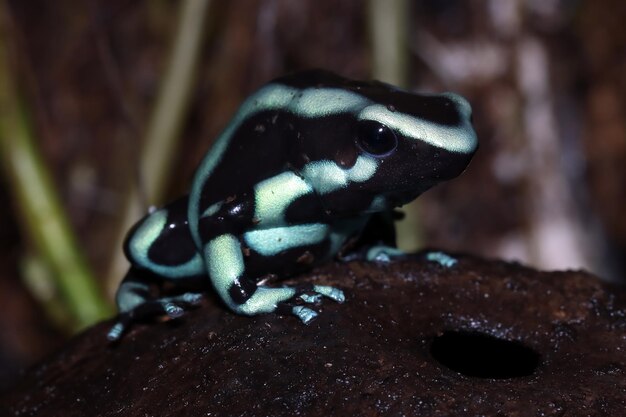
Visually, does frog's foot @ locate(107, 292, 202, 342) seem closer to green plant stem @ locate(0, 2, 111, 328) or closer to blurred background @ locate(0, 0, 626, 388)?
green plant stem @ locate(0, 2, 111, 328)

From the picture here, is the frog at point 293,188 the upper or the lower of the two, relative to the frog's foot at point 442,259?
upper

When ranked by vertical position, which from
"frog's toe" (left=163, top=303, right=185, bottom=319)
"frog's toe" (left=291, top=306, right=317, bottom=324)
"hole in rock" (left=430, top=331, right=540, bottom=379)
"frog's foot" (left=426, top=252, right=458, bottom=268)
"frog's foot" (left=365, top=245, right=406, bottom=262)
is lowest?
"hole in rock" (left=430, top=331, right=540, bottom=379)

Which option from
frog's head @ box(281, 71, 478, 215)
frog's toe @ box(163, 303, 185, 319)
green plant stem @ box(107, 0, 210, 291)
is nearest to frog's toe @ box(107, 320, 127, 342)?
frog's toe @ box(163, 303, 185, 319)

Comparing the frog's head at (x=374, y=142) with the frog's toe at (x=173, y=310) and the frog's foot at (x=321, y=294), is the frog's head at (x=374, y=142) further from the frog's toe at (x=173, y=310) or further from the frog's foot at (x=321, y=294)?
the frog's toe at (x=173, y=310)

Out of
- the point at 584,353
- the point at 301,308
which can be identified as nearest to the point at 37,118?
the point at 301,308

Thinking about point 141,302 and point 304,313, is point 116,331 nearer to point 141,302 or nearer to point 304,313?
point 141,302

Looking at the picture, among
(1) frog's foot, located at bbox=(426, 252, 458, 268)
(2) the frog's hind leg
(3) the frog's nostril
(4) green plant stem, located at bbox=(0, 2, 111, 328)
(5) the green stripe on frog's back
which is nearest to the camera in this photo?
(5) the green stripe on frog's back

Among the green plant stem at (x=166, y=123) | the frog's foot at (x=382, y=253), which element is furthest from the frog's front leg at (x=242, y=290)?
the green plant stem at (x=166, y=123)
